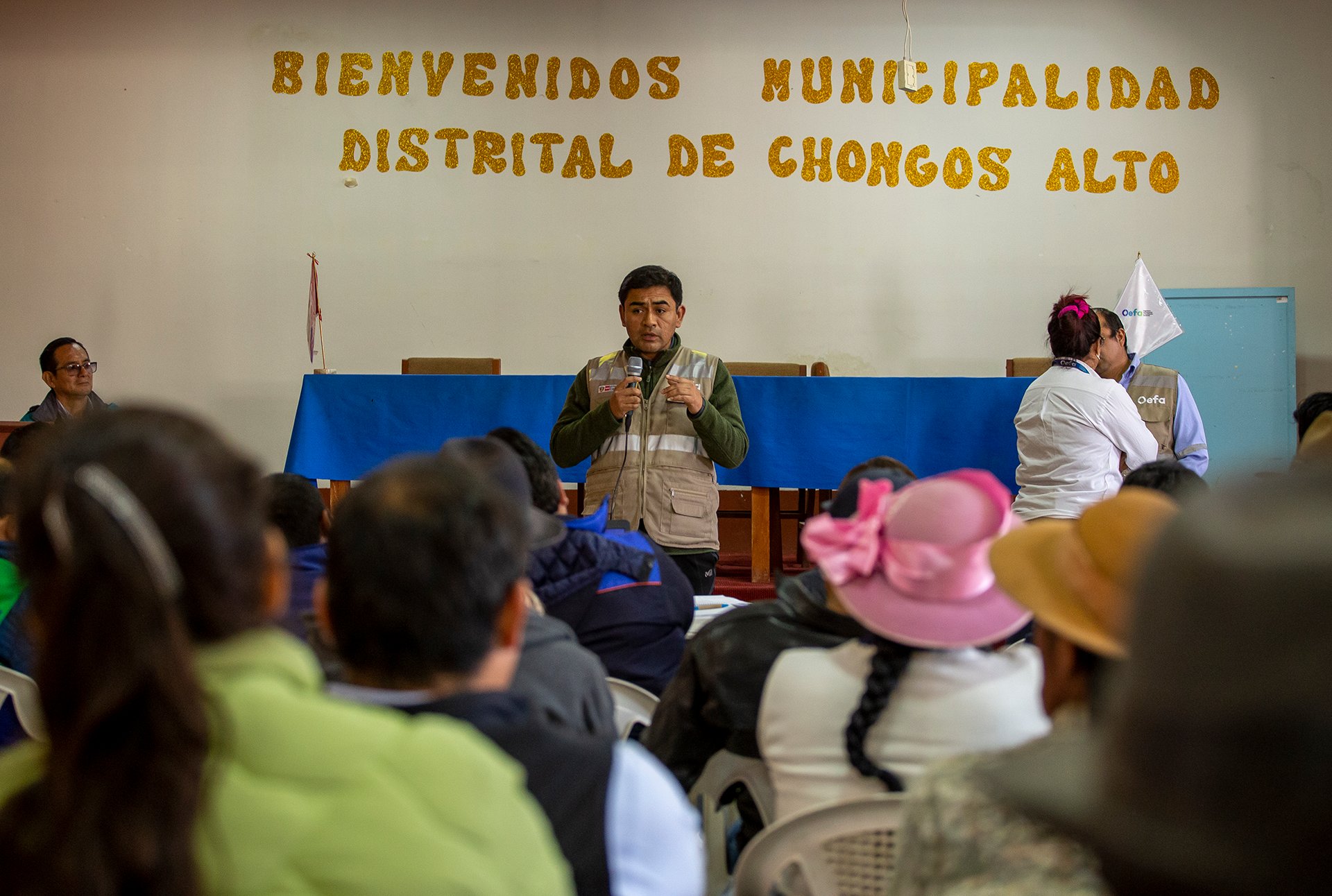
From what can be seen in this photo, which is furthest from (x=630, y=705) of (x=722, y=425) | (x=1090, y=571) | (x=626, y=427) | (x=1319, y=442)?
(x=626, y=427)

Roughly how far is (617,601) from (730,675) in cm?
47

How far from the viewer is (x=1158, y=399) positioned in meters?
3.99

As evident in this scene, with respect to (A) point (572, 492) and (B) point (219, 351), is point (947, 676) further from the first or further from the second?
(B) point (219, 351)

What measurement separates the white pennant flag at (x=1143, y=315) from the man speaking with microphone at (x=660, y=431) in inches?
107

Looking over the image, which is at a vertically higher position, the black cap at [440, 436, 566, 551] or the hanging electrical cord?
the hanging electrical cord

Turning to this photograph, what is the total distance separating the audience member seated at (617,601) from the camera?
1829 millimetres

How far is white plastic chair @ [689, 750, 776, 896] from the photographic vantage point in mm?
1414

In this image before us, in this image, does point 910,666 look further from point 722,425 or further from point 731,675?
point 722,425

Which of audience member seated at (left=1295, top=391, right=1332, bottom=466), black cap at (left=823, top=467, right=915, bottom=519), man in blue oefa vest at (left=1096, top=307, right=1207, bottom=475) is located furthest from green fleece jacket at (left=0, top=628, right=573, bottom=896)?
man in blue oefa vest at (left=1096, top=307, right=1207, bottom=475)

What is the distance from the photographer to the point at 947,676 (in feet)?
3.86

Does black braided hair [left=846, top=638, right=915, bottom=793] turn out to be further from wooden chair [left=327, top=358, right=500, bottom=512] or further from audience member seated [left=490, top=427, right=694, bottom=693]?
wooden chair [left=327, top=358, right=500, bottom=512]

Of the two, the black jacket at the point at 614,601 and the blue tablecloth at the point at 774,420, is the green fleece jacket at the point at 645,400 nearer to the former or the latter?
the blue tablecloth at the point at 774,420

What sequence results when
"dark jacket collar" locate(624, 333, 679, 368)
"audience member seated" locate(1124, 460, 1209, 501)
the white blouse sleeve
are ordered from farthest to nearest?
"dark jacket collar" locate(624, 333, 679, 368) < the white blouse sleeve < "audience member seated" locate(1124, 460, 1209, 501)

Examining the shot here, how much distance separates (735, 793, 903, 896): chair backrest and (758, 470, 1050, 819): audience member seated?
0.06m
